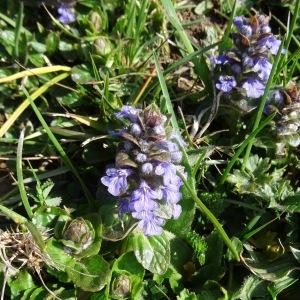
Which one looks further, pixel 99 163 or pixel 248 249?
pixel 99 163

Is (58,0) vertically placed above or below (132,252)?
above

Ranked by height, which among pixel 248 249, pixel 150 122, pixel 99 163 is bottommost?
pixel 248 249

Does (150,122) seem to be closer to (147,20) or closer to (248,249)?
(248,249)

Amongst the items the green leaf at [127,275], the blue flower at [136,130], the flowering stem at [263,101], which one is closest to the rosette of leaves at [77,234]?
the green leaf at [127,275]

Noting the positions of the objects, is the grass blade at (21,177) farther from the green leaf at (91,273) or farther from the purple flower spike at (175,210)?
the purple flower spike at (175,210)

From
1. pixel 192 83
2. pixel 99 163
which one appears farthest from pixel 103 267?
pixel 192 83

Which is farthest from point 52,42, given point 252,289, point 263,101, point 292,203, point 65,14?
point 252,289
